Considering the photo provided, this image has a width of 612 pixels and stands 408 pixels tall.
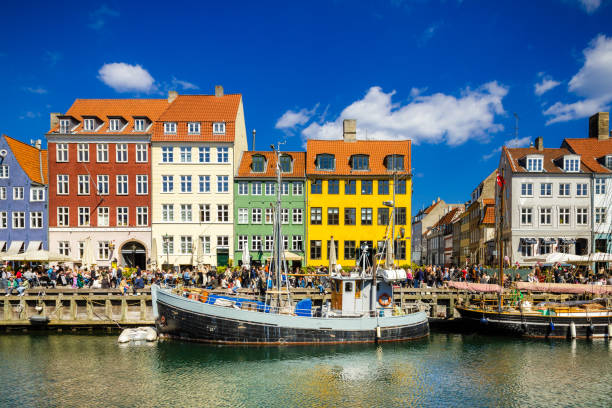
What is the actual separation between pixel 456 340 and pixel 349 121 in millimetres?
29867

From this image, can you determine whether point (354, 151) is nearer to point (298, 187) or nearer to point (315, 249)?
point (298, 187)

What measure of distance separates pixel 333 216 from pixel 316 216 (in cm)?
169

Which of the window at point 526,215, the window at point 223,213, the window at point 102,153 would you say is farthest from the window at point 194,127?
the window at point 526,215

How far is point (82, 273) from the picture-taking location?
122 ft

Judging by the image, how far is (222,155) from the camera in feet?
169

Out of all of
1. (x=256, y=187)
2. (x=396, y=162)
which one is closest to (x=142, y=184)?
(x=256, y=187)

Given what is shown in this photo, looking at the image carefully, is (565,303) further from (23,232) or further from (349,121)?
(23,232)

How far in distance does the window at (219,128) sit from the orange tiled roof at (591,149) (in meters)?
35.7

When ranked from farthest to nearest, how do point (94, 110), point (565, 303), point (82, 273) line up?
1. point (94, 110)
2. point (82, 273)
3. point (565, 303)

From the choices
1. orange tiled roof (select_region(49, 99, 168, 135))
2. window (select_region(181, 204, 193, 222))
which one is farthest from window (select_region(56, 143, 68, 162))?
window (select_region(181, 204, 193, 222))

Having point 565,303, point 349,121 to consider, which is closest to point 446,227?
point 349,121

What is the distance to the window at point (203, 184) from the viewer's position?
5153 centimetres

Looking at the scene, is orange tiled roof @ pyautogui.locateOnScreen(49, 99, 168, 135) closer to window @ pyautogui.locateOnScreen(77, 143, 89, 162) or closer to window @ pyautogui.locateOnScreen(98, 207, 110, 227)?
window @ pyautogui.locateOnScreen(77, 143, 89, 162)

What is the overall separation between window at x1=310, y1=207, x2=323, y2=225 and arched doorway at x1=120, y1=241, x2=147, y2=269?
16.5 meters
